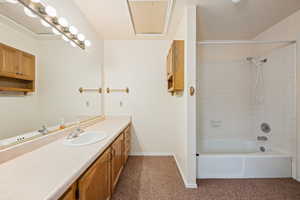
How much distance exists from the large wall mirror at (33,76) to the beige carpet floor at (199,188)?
47.5 inches

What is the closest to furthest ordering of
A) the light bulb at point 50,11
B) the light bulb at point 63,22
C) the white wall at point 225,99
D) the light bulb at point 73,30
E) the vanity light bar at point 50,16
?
the vanity light bar at point 50,16 < the light bulb at point 50,11 < the light bulb at point 63,22 < the light bulb at point 73,30 < the white wall at point 225,99

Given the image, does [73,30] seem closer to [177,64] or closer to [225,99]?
[177,64]

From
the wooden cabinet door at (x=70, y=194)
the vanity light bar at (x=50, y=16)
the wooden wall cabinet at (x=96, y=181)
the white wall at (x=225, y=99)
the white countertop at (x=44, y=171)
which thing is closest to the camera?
the white countertop at (x=44, y=171)

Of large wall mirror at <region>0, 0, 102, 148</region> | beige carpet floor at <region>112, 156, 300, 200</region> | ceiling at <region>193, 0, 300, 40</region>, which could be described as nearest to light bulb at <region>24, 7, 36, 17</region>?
large wall mirror at <region>0, 0, 102, 148</region>

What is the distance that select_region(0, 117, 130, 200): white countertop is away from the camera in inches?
24.0

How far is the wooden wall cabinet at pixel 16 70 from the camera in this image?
0.92 m

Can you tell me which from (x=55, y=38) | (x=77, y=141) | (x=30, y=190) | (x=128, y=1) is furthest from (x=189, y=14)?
(x=30, y=190)

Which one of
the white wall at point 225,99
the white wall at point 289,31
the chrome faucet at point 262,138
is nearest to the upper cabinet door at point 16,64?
the white wall at point 225,99

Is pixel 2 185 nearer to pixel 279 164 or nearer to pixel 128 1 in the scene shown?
pixel 128 1

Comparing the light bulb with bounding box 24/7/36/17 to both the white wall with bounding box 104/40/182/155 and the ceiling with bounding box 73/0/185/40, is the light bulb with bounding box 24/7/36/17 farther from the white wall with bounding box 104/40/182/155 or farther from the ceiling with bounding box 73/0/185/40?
the white wall with bounding box 104/40/182/155

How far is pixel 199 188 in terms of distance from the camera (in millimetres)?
1770

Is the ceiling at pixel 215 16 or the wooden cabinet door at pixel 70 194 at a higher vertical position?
the ceiling at pixel 215 16

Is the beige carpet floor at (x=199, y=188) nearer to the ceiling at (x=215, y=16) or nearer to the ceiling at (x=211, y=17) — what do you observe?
the ceiling at (x=211, y=17)

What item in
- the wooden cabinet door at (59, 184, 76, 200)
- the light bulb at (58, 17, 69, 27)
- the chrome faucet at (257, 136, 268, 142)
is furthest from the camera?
the chrome faucet at (257, 136, 268, 142)
